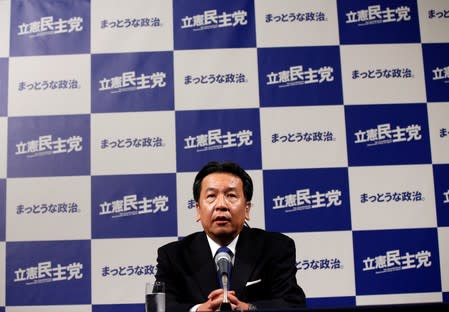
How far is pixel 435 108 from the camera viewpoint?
3400 millimetres

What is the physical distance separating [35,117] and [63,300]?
1.06 metres

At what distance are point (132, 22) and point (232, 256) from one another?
5.41 feet

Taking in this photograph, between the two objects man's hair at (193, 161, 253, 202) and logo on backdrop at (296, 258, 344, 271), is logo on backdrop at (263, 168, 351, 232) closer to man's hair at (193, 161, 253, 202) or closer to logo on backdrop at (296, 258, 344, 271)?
logo on backdrop at (296, 258, 344, 271)

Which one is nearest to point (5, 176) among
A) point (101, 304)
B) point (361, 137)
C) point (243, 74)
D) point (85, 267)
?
point (85, 267)

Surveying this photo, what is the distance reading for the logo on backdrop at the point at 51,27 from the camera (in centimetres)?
345

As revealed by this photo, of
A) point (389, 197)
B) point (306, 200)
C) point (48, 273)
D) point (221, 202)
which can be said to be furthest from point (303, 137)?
point (48, 273)

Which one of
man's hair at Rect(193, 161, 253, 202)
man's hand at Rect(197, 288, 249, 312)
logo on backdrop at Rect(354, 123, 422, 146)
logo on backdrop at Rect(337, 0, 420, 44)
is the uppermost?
logo on backdrop at Rect(337, 0, 420, 44)

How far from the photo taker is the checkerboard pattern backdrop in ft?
10.6

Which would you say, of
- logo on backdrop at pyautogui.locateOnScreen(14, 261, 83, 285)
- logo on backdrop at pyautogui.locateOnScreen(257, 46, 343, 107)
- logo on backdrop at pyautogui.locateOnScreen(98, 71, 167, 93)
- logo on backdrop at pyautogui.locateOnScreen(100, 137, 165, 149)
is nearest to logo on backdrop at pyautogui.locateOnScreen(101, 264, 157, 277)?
logo on backdrop at pyautogui.locateOnScreen(14, 261, 83, 285)

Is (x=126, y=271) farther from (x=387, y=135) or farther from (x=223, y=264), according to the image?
(x=387, y=135)

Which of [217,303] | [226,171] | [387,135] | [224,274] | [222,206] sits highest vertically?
[387,135]

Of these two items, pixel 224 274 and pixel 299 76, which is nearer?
pixel 224 274

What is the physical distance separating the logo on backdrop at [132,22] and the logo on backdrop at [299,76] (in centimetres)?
76

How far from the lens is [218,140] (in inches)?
132
